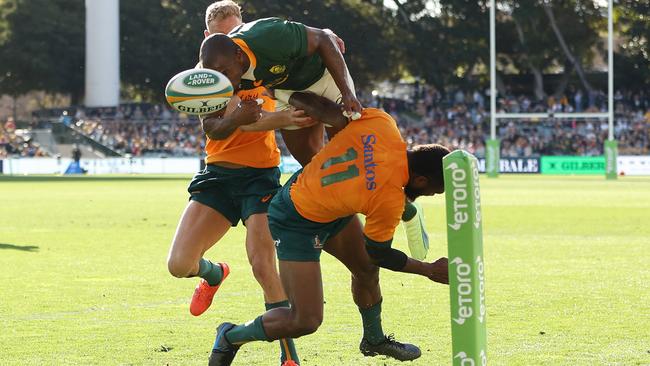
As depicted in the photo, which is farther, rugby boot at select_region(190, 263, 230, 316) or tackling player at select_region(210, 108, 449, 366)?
rugby boot at select_region(190, 263, 230, 316)

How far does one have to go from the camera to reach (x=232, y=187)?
9453mm

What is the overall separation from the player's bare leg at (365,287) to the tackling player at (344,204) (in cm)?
22

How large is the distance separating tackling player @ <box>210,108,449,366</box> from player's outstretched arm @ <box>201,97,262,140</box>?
0.51 m

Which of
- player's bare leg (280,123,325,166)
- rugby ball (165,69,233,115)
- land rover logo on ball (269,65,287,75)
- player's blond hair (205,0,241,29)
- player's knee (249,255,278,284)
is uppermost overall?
player's blond hair (205,0,241,29)

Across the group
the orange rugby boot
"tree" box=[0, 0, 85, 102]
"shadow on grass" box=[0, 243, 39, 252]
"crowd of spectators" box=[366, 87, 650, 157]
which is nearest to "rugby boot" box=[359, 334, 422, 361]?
the orange rugby boot

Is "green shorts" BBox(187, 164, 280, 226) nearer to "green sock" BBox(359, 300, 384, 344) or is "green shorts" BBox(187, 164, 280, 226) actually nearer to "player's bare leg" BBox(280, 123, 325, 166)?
"player's bare leg" BBox(280, 123, 325, 166)

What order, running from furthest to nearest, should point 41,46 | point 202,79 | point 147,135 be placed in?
point 41,46 → point 147,135 → point 202,79

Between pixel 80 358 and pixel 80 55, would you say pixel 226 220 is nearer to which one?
pixel 80 358

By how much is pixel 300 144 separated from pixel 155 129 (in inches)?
2404

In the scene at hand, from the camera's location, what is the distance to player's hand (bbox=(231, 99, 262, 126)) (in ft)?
26.2

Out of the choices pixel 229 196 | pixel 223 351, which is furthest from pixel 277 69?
pixel 229 196

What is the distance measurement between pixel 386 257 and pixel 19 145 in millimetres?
60539

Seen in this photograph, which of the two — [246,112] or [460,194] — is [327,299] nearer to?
[246,112]

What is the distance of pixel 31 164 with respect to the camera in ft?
193
